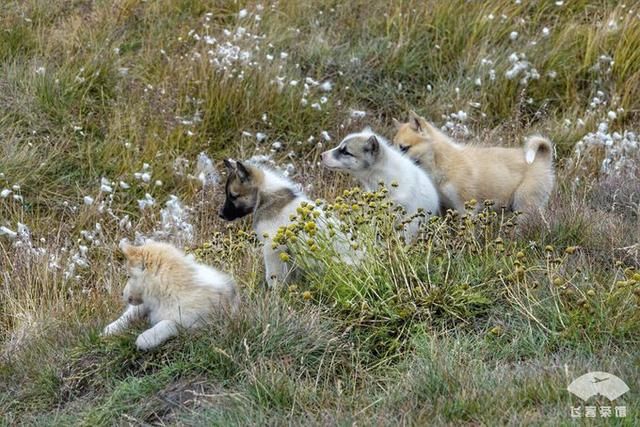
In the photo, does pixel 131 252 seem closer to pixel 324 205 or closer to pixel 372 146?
pixel 324 205

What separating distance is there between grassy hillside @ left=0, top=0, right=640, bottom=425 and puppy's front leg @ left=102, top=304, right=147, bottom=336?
11 centimetres

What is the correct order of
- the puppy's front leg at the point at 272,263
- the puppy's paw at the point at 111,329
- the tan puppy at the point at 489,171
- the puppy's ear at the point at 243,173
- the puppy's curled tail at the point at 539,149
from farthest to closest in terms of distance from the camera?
the puppy's curled tail at the point at 539,149, the tan puppy at the point at 489,171, the puppy's ear at the point at 243,173, the puppy's front leg at the point at 272,263, the puppy's paw at the point at 111,329

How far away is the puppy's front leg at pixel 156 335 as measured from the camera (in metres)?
6.56

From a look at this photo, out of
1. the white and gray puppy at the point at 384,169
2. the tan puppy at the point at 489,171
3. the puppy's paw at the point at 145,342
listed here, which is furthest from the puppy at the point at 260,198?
the tan puppy at the point at 489,171

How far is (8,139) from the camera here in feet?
35.0

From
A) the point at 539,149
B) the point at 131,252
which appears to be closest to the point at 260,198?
the point at 131,252

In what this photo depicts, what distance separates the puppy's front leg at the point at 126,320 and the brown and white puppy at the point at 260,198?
4.31 feet

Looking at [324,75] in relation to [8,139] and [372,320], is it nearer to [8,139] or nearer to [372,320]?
[8,139]

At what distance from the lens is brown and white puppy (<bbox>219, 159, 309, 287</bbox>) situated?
318 inches

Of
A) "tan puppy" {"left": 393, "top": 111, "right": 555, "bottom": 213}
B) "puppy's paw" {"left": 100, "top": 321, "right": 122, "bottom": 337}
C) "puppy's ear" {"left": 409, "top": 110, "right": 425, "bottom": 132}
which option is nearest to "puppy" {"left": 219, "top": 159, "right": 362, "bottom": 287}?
"puppy's paw" {"left": 100, "top": 321, "right": 122, "bottom": 337}

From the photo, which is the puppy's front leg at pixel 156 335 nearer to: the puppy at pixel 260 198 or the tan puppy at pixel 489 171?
the puppy at pixel 260 198

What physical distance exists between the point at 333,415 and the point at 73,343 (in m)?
2.02

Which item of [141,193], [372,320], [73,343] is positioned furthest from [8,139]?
[372,320]

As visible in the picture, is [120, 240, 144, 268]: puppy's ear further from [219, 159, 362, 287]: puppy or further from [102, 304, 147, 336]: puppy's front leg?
[219, 159, 362, 287]: puppy
